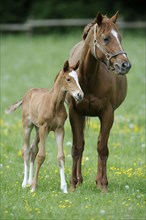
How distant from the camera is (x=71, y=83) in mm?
7988

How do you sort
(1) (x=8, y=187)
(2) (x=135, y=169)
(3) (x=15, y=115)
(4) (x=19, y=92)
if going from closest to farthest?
1. (1) (x=8, y=187)
2. (2) (x=135, y=169)
3. (3) (x=15, y=115)
4. (4) (x=19, y=92)

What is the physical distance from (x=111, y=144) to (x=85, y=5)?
1024 inches

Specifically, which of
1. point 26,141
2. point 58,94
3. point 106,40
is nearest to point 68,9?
point 26,141

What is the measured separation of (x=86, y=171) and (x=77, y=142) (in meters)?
0.99

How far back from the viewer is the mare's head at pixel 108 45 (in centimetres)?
783

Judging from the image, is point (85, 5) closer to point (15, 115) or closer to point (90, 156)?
point (15, 115)

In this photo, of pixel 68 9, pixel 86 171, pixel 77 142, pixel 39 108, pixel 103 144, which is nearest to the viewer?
pixel 39 108

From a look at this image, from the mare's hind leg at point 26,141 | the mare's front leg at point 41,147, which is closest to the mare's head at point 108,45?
the mare's front leg at point 41,147

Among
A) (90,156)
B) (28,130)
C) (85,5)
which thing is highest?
(85,5)

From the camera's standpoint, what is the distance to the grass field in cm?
714

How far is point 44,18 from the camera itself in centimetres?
3712

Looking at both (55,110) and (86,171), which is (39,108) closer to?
(55,110)

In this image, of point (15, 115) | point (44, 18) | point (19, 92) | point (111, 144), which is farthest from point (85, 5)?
point (111, 144)

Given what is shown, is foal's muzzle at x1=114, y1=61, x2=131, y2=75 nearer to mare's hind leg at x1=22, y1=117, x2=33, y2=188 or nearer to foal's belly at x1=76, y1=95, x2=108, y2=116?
foal's belly at x1=76, y1=95, x2=108, y2=116
